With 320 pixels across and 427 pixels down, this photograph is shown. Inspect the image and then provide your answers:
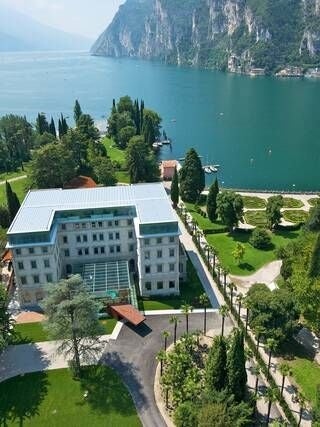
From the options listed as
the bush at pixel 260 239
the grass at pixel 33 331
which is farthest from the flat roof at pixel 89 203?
the bush at pixel 260 239

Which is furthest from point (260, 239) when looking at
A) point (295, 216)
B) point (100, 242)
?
point (100, 242)

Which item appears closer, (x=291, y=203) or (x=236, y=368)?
(x=236, y=368)

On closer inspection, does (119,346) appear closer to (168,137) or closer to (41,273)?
(41,273)

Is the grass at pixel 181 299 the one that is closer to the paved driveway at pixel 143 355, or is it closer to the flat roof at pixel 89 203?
the paved driveway at pixel 143 355

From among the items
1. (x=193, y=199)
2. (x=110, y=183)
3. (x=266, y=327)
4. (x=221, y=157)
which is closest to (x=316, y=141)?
(x=221, y=157)

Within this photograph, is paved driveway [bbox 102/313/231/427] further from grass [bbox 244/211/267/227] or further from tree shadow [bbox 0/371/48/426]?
grass [bbox 244/211/267/227]

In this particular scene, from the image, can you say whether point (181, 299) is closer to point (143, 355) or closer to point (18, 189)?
point (143, 355)

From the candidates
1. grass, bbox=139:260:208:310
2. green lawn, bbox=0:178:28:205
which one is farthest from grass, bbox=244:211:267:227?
green lawn, bbox=0:178:28:205
